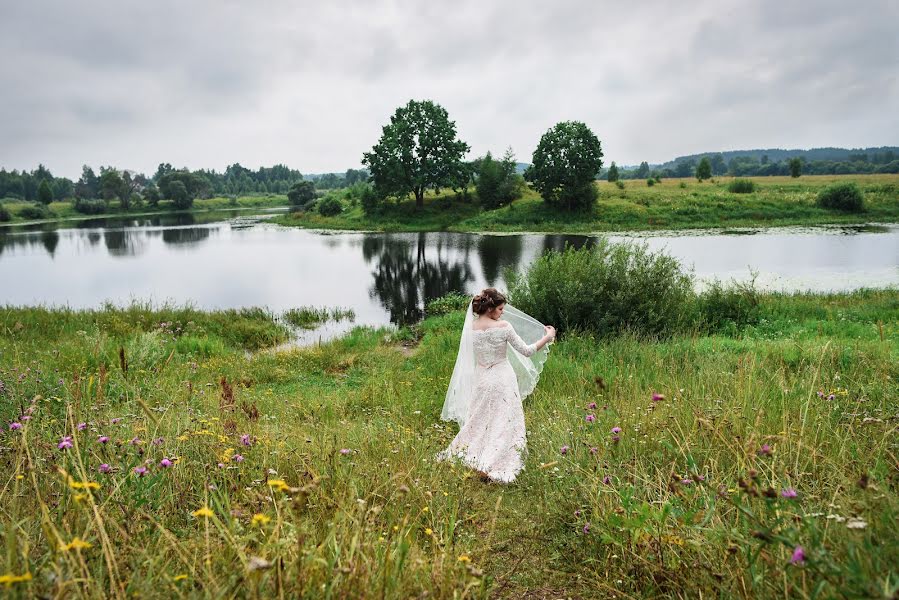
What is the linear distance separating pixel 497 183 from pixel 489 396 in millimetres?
47852

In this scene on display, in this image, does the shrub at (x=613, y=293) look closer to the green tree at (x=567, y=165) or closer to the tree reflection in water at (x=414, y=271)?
the tree reflection in water at (x=414, y=271)

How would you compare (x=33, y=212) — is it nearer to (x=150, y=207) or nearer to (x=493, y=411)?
(x=150, y=207)

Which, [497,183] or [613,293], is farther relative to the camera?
[497,183]

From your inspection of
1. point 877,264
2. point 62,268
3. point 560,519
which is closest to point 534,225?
point 877,264

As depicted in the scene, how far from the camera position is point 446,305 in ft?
59.2

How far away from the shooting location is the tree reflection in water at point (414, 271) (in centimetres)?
1973

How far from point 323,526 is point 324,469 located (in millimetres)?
696

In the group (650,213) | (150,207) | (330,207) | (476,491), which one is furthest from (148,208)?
(476,491)

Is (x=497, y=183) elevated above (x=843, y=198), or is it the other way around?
(x=497, y=183)

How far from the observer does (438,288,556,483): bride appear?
536 centimetres

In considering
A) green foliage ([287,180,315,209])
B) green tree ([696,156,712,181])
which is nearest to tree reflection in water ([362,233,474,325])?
green tree ([696,156,712,181])

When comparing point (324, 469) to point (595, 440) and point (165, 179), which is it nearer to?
point (595, 440)

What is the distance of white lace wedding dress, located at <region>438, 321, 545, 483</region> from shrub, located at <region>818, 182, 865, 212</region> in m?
52.6

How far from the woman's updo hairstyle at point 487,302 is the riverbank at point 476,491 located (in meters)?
1.47
